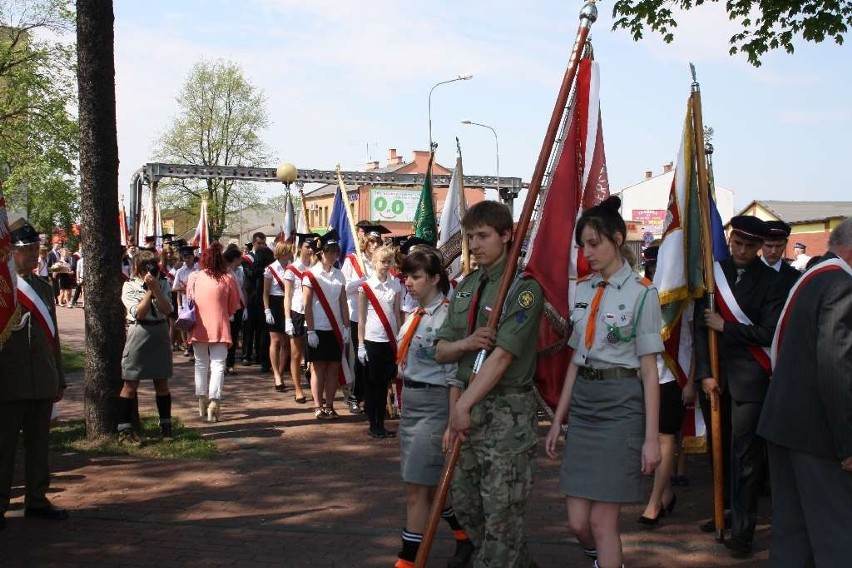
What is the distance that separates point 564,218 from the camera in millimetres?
4602

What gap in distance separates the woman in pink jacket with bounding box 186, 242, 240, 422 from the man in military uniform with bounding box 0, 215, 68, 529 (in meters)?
3.22

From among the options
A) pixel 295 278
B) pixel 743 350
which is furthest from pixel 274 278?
pixel 743 350

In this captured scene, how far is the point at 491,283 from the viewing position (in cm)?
430

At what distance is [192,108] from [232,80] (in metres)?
3.14

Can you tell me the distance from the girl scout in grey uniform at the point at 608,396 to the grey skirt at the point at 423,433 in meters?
0.81

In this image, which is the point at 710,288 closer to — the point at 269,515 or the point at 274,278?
the point at 269,515

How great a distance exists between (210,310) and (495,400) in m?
6.10

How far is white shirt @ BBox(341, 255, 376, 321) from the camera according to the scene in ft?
34.4

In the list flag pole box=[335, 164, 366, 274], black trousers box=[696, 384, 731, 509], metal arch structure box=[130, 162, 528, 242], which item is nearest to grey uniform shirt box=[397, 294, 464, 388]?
black trousers box=[696, 384, 731, 509]

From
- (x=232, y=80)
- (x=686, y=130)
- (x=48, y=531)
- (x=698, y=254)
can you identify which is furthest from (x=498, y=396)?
(x=232, y=80)

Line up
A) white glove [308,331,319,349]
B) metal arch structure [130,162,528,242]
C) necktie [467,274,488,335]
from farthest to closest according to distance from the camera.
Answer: metal arch structure [130,162,528,242], white glove [308,331,319,349], necktie [467,274,488,335]

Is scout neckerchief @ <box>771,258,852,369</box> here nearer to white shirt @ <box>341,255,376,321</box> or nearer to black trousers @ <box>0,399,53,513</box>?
black trousers @ <box>0,399,53,513</box>

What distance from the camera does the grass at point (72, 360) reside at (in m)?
14.2

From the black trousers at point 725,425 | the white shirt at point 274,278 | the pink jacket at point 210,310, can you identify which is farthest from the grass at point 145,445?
the black trousers at point 725,425
